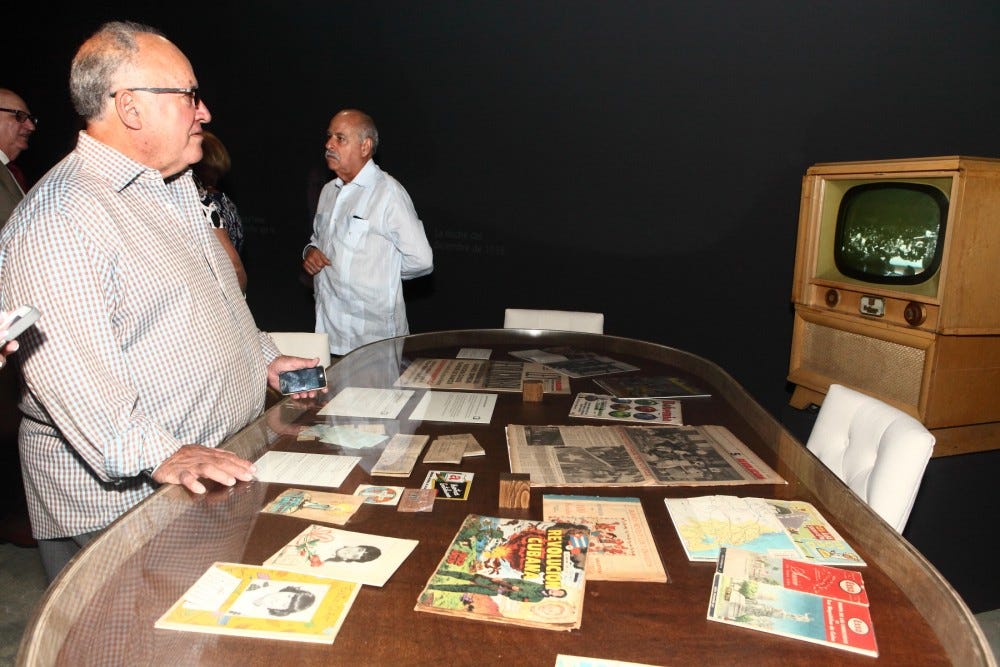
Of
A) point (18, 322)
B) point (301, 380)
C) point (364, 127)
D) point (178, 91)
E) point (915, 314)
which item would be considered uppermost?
point (364, 127)

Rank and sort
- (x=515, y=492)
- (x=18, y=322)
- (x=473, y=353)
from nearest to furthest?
1. (x=18, y=322)
2. (x=515, y=492)
3. (x=473, y=353)

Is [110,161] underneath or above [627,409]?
above

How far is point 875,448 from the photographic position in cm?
165

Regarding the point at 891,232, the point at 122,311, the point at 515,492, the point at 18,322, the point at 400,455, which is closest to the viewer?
the point at 18,322

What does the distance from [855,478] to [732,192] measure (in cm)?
224

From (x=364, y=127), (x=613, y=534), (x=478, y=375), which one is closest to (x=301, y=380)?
(x=478, y=375)

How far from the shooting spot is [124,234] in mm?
1459

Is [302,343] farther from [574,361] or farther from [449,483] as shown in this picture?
[449,483]

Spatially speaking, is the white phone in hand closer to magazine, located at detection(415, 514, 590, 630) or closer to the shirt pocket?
magazine, located at detection(415, 514, 590, 630)

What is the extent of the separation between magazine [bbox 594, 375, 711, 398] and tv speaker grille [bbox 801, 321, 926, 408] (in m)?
0.78

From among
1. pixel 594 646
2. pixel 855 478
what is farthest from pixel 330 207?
pixel 594 646

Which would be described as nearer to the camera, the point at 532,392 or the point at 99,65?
the point at 99,65

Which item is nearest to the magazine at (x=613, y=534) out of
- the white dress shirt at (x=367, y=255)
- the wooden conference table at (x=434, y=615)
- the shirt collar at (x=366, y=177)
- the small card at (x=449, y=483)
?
the wooden conference table at (x=434, y=615)

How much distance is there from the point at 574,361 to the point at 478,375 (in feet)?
1.28
